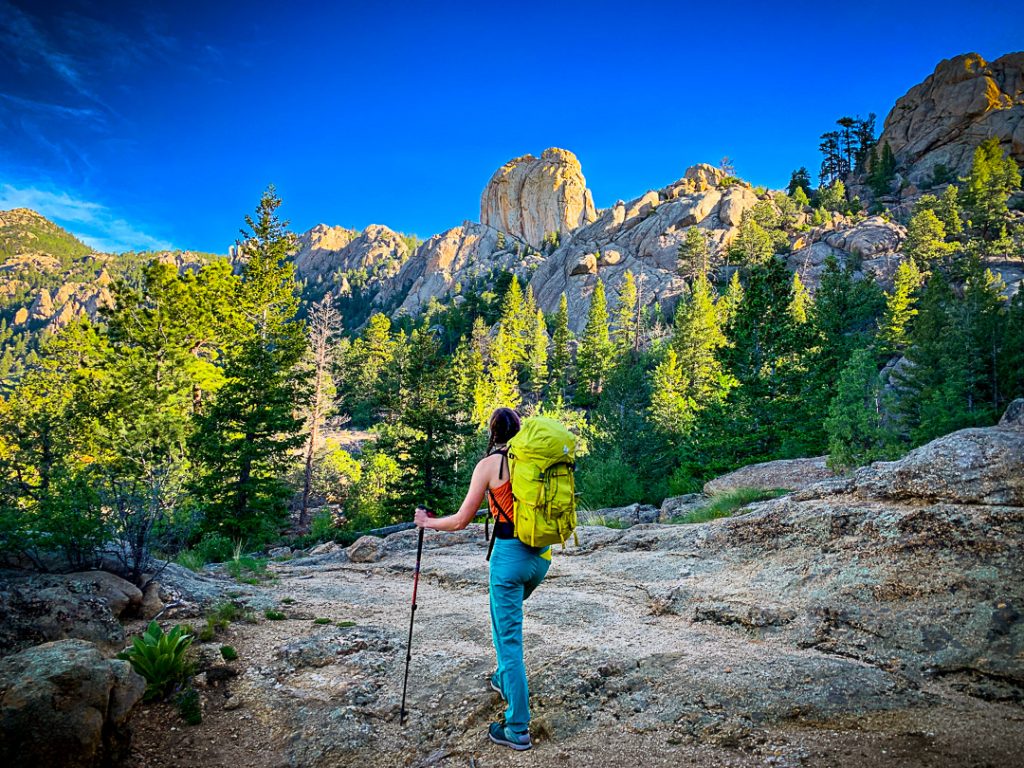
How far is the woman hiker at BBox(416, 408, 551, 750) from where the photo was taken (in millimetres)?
3303

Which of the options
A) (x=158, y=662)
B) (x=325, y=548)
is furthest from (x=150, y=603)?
(x=325, y=548)

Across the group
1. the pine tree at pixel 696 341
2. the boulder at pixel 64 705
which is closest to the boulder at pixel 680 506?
the boulder at pixel 64 705

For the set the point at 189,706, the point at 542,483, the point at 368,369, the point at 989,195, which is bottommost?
the point at 189,706

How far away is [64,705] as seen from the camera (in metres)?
2.95

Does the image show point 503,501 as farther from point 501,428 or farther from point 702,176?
point 702,176

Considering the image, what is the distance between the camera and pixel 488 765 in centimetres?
312

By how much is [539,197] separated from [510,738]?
402 ft

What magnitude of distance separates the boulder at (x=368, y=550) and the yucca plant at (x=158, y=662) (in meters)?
9.04

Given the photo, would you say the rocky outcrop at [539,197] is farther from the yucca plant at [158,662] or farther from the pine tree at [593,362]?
the yucca plant at [158,662]

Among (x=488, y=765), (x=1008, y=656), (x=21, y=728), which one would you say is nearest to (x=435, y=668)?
(x=488, y=765)

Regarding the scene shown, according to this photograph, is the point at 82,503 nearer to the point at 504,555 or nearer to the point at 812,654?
the point at 504,555

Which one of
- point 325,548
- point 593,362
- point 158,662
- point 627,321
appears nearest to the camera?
point 158,662

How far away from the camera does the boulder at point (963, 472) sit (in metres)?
5.67

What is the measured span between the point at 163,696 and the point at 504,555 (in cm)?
322
